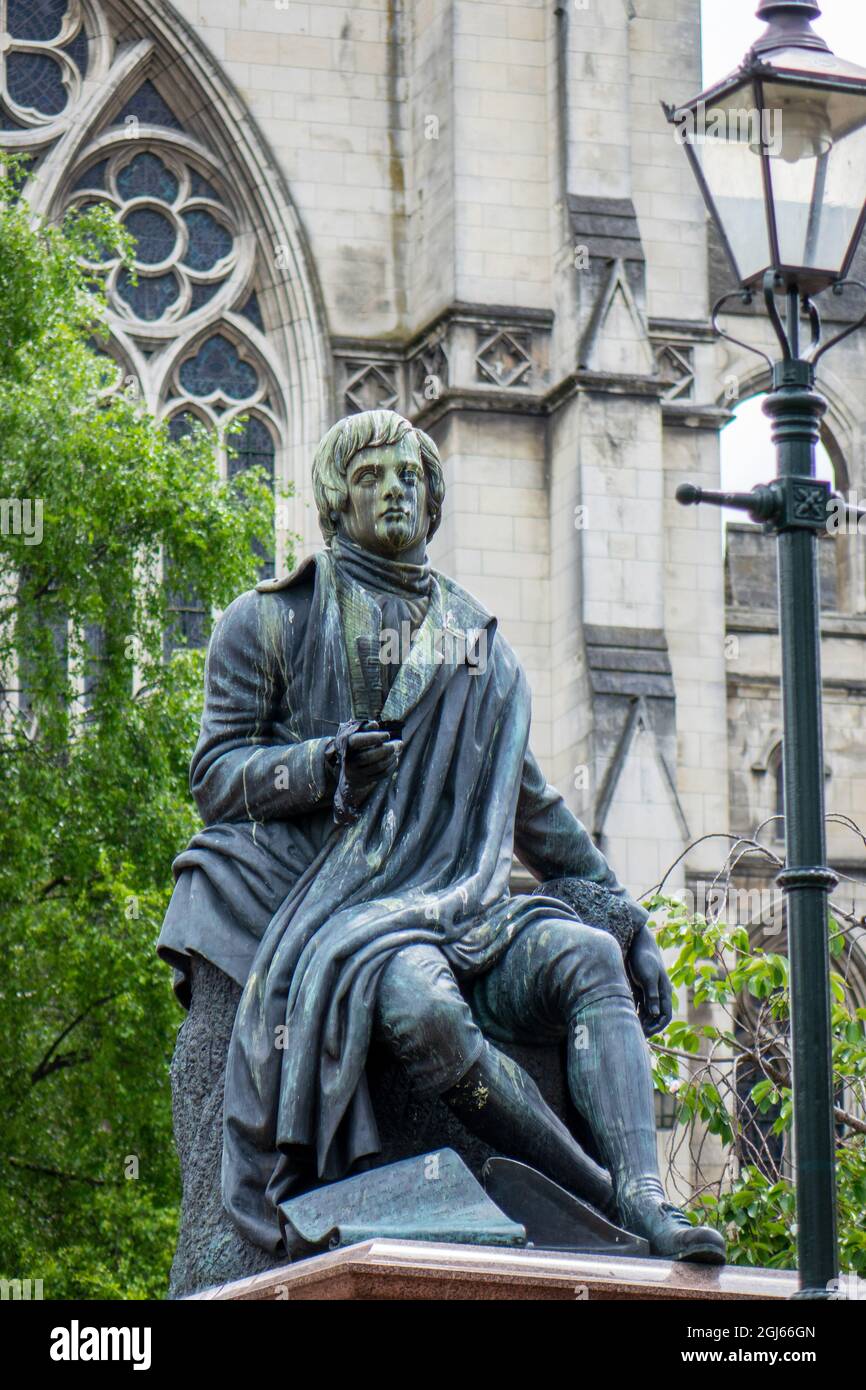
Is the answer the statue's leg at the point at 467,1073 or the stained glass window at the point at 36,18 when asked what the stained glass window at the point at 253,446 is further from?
the statue's leg at the point at 467,1073

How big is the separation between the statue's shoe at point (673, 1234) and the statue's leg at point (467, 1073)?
0.38 feet

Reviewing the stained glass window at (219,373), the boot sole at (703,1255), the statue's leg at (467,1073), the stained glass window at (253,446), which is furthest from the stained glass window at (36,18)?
the boot sole at (703,1255)

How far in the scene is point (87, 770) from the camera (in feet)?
56.4

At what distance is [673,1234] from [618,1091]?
37 centimetres

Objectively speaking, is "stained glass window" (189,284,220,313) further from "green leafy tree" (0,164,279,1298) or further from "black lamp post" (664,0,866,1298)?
"black lamp post" (664,0,866,1298)

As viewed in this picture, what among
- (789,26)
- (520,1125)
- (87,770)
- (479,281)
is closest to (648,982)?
(520,1125)

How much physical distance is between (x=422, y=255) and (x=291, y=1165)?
17140 mm

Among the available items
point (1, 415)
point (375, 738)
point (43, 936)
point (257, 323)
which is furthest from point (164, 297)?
point (375, 738)

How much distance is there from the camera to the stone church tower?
2233cm

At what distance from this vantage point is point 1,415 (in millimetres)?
17297

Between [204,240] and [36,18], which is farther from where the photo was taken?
[204,240]

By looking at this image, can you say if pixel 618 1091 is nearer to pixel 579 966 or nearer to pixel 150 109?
pixel 579 966

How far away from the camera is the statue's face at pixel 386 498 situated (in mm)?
7426

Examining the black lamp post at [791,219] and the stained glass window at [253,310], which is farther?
the stained glass window at [253,310]
